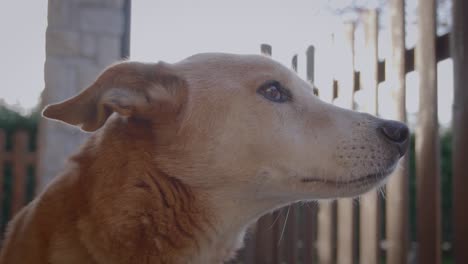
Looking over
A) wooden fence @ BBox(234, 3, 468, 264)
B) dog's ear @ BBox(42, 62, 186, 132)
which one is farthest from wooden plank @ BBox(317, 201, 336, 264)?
dog's ear @ BBox(42, 62, 186, 132)

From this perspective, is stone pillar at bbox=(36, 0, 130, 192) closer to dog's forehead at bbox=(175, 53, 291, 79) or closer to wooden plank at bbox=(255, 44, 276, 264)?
wooden plank at bbox=(255, 44, 276, 264)

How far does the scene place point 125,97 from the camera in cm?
195

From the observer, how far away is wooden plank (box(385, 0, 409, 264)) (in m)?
2.42

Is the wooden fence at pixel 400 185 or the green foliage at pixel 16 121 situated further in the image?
the green foliage at pixel 16 121

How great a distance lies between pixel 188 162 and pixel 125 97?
0.37m

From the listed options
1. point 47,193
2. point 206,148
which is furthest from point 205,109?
point 47,193

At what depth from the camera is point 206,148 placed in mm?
2053

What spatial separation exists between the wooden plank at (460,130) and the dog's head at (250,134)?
21 cm

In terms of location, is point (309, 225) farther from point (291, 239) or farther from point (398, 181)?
point (398, 181)

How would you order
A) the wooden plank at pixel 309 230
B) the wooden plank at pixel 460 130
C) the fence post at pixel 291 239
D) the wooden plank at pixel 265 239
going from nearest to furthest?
the wooden plank at pixel 460 130 → the wooden plank at pixel 309 230 → the fence post at pixel 291 239 → the wooden plank at pixel 265 239

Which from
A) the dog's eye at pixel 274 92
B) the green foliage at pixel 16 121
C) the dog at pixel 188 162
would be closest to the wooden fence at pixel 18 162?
the green foliage at pixel 16 121

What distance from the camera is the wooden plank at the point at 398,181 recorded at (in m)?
2.42

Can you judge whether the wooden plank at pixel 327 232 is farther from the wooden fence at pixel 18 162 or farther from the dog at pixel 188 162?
the wooden fence at pixel 18 162

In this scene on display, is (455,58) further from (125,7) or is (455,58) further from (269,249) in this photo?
(125,7)
